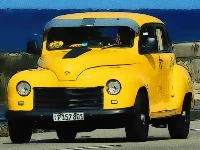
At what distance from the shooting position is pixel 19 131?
59.9 ft

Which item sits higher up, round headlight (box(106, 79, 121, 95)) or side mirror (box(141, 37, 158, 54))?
side mirror (box(141, 37, 158, 54))

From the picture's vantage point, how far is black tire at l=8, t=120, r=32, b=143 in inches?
714

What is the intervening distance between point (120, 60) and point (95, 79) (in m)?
0.87

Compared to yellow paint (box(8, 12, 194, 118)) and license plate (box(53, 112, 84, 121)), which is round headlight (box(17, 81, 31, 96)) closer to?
yellow paint (box(8, 12, 194, 118))

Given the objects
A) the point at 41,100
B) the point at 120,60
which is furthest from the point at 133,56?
the point at 41,100

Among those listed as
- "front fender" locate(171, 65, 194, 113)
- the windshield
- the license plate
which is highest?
the windshield

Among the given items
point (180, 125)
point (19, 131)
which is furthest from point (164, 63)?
point (19, 131)

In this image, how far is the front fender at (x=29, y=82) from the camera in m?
17.8

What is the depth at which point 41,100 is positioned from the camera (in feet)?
58.5

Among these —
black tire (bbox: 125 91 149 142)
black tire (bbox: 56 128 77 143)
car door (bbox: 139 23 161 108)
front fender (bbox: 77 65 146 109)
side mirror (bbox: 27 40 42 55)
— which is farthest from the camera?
black tire (bbox: 56 128 77 143)

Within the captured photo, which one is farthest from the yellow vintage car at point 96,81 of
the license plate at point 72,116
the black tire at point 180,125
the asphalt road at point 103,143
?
the asphalt road at point 103,143

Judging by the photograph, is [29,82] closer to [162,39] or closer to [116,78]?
[116,78]

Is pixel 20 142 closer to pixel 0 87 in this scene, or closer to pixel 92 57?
pixel 92 57

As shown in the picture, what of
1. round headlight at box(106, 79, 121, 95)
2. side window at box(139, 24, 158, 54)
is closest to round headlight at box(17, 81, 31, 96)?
round headlight at box(106, 79, 121, 95)
